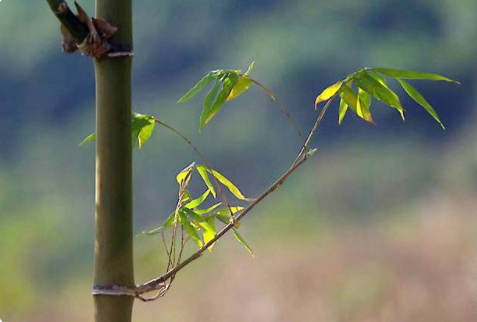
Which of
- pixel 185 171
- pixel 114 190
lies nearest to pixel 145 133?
pixel 185 171

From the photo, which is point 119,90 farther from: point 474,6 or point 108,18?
point 474,6

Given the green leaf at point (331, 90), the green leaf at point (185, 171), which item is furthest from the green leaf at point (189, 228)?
the green leaf at point (331, 90)

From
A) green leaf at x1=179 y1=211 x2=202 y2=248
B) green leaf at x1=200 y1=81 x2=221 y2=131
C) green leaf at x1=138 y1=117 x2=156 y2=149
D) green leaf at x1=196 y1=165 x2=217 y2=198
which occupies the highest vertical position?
green leaf at x1=200 y1=81 x2=221 y2=131

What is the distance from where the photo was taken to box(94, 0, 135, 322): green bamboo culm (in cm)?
56

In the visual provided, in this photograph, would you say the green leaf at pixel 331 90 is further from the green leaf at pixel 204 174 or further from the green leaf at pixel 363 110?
the green leaf at pixel 204 174

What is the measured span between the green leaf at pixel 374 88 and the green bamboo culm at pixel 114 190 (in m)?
0.20

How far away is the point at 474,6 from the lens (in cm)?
177

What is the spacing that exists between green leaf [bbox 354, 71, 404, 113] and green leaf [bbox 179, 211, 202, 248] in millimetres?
213

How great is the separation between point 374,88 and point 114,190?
0.77ft

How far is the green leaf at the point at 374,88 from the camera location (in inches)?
24.6

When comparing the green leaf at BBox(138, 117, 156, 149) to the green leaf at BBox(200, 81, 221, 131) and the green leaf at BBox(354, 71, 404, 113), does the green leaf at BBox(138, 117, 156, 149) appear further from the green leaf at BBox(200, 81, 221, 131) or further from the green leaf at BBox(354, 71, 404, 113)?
the green leaf at BBox(354, 71, 404, 113)

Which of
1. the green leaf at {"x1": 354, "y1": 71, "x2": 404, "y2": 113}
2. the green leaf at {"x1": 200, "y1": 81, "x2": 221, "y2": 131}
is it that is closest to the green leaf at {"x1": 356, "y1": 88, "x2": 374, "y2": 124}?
the green leaf at {"x1": 354, "y1": 71, "x2": 404, "y2": 113}

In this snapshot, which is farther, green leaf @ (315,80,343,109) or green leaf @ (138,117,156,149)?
green leaf @ (138,117,156,149)

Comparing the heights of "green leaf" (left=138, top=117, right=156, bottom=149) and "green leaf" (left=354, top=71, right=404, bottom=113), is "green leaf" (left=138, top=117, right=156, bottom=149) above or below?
below
